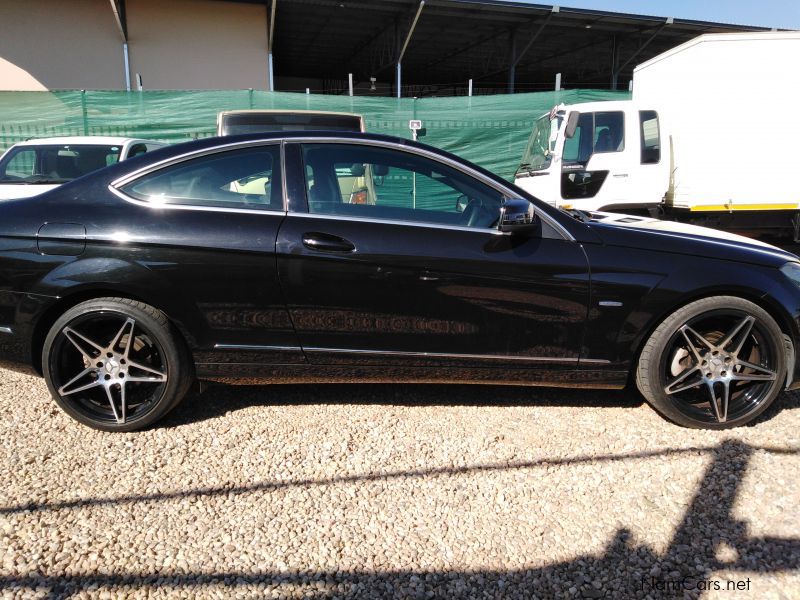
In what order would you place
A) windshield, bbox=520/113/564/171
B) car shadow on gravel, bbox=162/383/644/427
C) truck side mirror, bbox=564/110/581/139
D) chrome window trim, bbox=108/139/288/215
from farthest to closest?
windshield, bbox=520/113/564/171 → truck side mirror, bbox=564/110/581/139 → car shadow on gravel, bbox=162/383/644/427 → chrome window trim, bbox=108/139/288/215

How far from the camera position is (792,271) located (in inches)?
123

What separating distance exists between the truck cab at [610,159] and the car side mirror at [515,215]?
464cm

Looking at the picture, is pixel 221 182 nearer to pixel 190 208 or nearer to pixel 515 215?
pixel 190 208

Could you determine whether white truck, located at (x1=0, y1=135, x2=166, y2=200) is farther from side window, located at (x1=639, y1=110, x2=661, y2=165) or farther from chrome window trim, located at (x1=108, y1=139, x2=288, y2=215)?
side window, located at (x1=639, y1=110, x2=661, y2=165)

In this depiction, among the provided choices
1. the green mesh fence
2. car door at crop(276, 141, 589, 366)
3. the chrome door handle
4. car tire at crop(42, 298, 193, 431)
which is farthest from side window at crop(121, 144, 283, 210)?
the green mesh fence

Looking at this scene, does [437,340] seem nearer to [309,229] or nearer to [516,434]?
[516,434]

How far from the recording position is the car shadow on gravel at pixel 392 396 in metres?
3.40

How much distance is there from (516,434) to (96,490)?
2.10 m

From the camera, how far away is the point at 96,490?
8.32 ft

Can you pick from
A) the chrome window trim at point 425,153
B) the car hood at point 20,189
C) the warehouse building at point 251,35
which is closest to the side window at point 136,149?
the car hood at point 20,189

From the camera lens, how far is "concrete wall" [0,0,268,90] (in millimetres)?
14953

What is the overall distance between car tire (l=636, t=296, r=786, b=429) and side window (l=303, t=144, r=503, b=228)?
117 cm

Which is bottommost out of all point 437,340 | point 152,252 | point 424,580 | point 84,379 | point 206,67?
point 424,580

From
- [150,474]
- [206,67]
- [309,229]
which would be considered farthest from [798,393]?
[206,67]
